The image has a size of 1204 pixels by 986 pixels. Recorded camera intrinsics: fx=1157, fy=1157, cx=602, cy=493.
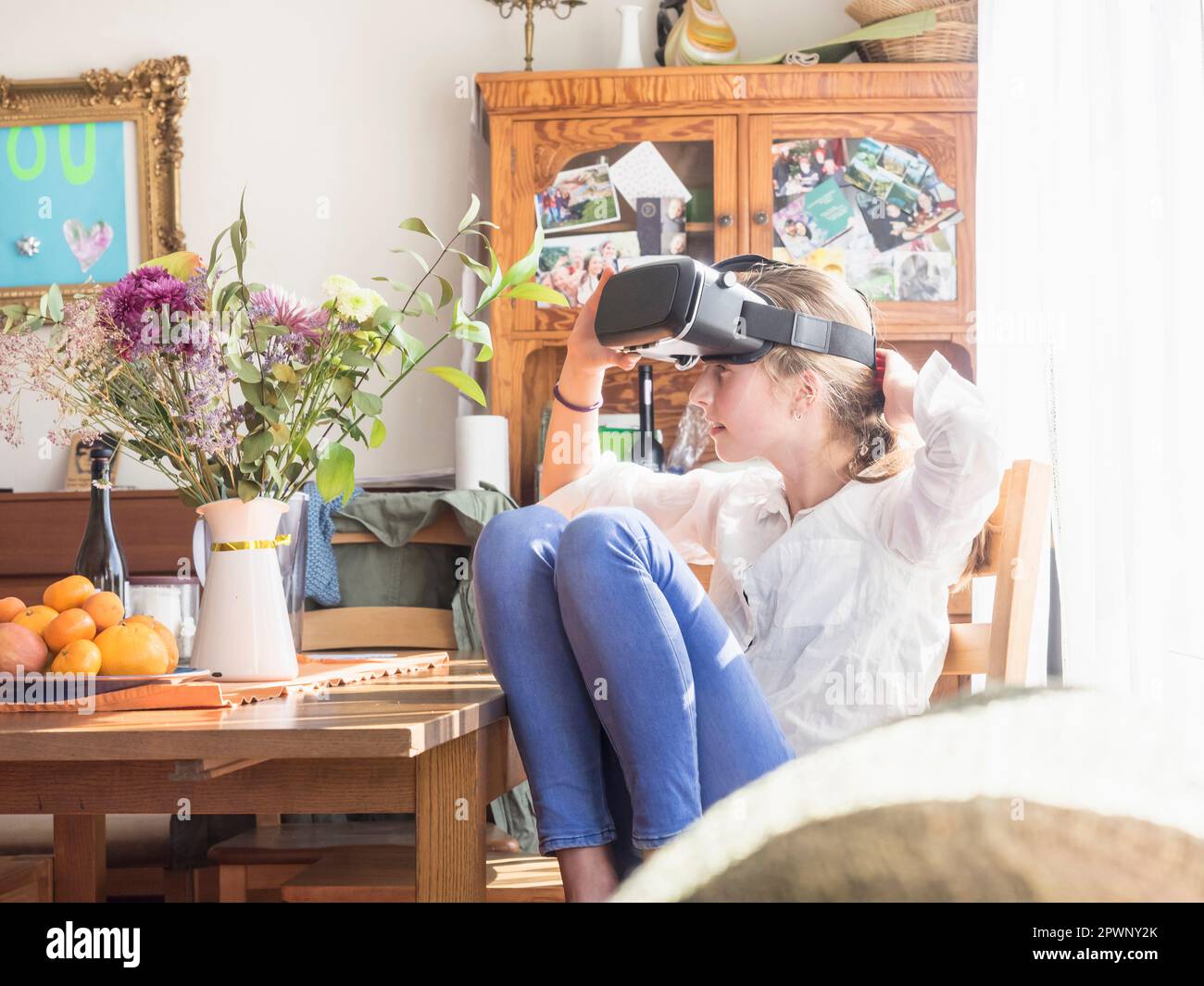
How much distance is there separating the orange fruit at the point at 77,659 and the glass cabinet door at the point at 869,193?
1.62m

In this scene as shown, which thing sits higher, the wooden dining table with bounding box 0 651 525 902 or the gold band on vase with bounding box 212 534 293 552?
the gold band on vase with bounding box 212 534 293 552

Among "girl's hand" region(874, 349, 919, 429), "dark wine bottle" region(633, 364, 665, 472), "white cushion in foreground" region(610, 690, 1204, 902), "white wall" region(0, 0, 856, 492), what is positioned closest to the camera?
"white cushion in foreground" region(610, 690, 1204, 902)

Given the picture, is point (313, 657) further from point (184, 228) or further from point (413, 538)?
point (184, 228)

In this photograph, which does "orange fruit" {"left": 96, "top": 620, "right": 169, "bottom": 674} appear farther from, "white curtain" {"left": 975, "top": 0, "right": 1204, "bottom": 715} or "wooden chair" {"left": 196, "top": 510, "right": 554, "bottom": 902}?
"white curtain" {"left": 975, "top": 0, "right": 1204, "bottom": 715}

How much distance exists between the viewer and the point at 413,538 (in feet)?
6.39

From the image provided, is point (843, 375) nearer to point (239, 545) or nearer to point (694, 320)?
point (694, 320)

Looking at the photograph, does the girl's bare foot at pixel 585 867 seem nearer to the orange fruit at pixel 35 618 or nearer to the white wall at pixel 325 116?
the orange fruit at pixel 35 618

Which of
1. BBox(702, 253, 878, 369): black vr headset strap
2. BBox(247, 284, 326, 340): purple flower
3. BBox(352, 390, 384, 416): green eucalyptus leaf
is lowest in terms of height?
BBox(352, 390, 384, 416): green eucalyptus leaf

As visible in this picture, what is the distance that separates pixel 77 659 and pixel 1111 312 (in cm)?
131

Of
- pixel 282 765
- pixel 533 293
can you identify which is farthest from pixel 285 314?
pixel 282 765

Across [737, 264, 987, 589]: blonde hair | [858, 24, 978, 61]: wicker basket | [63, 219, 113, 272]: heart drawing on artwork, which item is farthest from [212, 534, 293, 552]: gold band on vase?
[63, 219, 113, 272]: heart drawing on artwork

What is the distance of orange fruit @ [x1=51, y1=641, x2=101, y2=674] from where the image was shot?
0.85m

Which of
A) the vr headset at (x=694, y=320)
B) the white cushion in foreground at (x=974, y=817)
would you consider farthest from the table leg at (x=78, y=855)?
the white cushion in foreground at (x=974, y=817)

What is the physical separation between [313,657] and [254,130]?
1708mm
